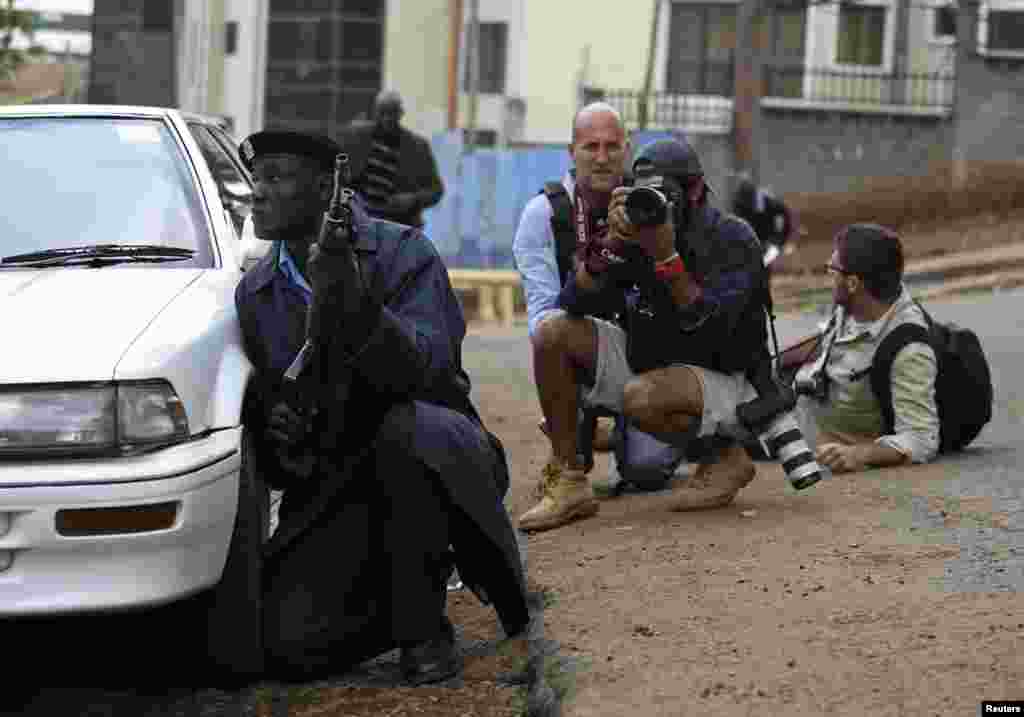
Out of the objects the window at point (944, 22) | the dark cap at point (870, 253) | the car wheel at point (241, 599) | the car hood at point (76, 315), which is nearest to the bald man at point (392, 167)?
the dark cap at point (870, 253)

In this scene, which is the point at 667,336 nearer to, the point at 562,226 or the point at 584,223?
the point at 584,223

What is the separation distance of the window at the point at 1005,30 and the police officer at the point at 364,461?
23.4 metres

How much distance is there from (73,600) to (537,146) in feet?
81.5

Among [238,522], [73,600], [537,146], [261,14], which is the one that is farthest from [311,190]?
[261,14]

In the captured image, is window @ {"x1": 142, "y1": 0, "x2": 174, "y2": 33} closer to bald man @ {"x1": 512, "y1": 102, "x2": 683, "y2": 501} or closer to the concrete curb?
the concrete curb

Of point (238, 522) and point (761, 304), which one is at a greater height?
point (761, 304)

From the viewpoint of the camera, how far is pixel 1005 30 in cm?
2738

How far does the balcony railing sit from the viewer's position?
27.8 meters

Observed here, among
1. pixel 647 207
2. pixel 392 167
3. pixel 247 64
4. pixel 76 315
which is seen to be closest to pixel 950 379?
pixel 647 207

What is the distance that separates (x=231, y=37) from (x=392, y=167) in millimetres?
22283

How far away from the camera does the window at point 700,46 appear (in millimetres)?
29781

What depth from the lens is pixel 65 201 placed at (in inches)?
224

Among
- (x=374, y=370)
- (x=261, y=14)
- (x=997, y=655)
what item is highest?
(x=261, y=14)

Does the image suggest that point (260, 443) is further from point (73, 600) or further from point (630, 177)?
point (630, 177)
